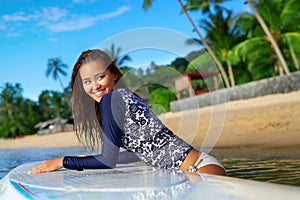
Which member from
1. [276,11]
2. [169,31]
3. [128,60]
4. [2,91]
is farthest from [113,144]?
[2,91]

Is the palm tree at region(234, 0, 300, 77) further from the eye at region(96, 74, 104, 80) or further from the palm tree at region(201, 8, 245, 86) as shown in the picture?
the eye at region(96, 74, 104, 80)

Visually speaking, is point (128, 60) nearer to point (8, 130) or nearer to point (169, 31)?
point (169, 31)

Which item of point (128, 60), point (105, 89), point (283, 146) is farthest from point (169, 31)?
point (283, 146)

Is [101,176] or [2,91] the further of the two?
[2,91]

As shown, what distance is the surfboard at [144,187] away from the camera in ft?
5.25

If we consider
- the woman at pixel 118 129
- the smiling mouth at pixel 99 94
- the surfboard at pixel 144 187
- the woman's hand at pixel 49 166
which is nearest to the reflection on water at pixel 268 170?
the woman at pixel 118 129

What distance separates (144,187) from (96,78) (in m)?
0.81

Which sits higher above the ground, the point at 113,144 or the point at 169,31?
the point at 169,31

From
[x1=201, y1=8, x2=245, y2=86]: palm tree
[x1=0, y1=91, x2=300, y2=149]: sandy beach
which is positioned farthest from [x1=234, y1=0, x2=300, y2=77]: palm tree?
[x1=0, y1=91, x2=300, y2=149]: sandy beach

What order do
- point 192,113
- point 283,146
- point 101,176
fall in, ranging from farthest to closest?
point 283,146 → point 192,113 → point 101,176

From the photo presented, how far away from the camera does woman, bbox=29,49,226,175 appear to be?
216 centimetres

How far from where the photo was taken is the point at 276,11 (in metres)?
23.6

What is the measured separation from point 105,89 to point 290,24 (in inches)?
918

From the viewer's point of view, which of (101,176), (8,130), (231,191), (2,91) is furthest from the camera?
(2,91)
